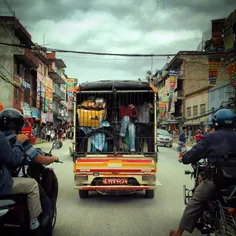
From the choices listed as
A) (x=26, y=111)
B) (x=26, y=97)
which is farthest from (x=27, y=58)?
A: (x=26, y=111)

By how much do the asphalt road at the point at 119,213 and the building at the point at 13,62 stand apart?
980 inches

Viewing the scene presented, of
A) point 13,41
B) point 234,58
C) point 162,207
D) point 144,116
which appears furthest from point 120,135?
point 13,41

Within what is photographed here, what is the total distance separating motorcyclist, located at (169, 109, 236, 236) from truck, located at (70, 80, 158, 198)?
2.63 meters

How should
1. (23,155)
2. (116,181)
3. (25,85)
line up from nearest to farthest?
1. (23,155)
2. (116,181)
3. (25,85)

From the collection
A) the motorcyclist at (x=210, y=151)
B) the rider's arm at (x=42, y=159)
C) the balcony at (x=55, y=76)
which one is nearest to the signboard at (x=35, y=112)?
the balcony at (x=55, y=76)

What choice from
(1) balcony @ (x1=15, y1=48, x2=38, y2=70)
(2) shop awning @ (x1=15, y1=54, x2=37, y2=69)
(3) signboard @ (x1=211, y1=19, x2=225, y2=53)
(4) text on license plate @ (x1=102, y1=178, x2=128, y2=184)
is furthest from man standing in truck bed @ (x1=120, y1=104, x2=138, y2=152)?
(2) shop awning @ (x1=15, y1=54, x2=37, y2=69)

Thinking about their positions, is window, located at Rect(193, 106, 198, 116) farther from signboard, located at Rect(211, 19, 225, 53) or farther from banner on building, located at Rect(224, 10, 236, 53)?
signboard, located at Rect(211, 19, 225, 53)

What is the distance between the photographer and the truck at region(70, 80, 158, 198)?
6.38 meters

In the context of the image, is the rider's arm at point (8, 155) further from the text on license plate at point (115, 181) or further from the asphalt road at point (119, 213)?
the text on license plate at point (115, 181)

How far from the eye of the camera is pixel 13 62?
103 feet

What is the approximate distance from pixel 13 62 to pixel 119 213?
29.1m

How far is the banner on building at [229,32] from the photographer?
1900cm

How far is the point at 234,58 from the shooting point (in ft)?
60.8

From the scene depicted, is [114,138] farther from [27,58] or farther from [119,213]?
[27,58]
